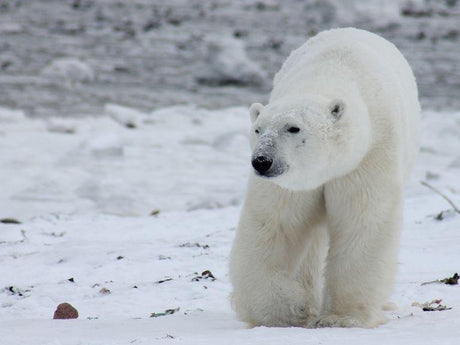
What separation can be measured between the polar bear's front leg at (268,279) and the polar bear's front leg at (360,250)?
112 millimetres

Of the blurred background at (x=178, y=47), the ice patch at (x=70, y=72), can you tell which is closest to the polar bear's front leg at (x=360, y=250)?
the blurred background at (x=178, y=47)

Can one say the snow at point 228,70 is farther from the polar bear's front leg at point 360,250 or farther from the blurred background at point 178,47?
the polar bear's front leg at point 360,250

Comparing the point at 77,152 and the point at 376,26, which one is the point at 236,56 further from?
the point at 376,26

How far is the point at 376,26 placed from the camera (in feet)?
70.0

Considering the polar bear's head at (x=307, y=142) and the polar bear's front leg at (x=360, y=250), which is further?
the polar bear's front leg at (x=360, y=250)

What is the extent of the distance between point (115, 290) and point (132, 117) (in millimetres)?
6423

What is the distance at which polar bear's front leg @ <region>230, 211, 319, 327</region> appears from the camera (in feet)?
12.1

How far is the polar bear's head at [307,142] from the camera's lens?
329cm

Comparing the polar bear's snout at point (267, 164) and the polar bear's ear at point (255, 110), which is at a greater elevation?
the polar bear's ear at point (255, 110)

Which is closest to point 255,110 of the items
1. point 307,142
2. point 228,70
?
point 307,142

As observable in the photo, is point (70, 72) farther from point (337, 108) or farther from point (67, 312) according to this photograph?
point (337, 108)

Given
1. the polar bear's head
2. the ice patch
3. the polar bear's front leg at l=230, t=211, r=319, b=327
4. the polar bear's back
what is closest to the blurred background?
the ice patch

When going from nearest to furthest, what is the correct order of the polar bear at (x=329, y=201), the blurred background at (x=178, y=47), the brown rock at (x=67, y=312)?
1. the polar bear at (x=329, y=201)
2. the brown rock at (x=67, y=312)
3. the blurred background at (x=178, y=47)

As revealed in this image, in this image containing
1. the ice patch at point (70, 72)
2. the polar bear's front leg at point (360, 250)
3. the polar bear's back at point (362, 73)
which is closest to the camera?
the polar bear's front leg at point (360, 250)
